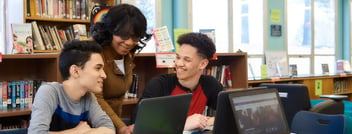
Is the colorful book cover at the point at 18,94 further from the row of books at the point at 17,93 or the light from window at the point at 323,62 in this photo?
the light from window at the point at 323,62

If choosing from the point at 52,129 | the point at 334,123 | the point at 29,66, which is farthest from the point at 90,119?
the point at 29,66

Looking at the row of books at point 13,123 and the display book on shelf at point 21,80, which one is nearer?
the display book on shelf at point 21,80

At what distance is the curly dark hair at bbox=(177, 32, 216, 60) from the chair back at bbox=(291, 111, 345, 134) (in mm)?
627

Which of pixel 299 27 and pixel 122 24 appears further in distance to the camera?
pixel 299 27

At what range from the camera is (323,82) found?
242 inches

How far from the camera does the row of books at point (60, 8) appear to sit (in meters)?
3.62

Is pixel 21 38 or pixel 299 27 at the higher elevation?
pixel 299 27

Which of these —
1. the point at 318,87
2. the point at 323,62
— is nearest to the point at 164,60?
the point at 318,87

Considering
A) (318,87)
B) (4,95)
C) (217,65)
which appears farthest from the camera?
(318,87)

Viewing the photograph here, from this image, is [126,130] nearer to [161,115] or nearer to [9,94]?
[161,115]

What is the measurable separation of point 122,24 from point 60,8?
2061 millimetres

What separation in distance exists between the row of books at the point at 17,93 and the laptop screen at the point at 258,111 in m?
2.02

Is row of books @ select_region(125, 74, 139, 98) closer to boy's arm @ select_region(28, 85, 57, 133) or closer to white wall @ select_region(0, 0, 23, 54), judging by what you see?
white wall @ select_region(0, 0, 23, 54)

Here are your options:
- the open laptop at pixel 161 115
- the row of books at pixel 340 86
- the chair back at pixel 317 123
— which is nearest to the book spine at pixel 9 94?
the open laptop at pixel 161 115
